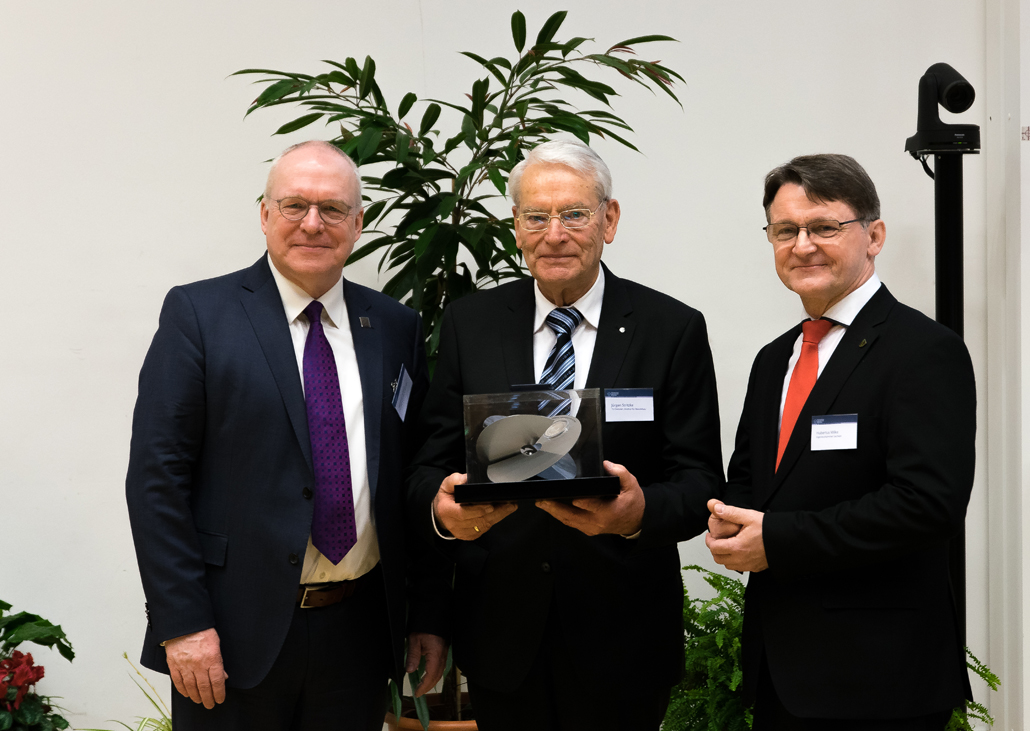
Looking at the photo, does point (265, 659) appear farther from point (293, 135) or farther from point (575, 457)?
point (293, 135)

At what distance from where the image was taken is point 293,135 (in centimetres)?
385

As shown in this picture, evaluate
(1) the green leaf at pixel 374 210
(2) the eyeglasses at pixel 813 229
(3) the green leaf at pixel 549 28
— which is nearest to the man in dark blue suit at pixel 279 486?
(1) the green leaf at pixel 374 210

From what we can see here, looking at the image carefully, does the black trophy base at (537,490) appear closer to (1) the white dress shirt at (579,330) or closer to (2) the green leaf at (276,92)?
(1) the white dress shirt at (579,330)

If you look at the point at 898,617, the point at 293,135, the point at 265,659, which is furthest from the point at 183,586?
the point at 293,135

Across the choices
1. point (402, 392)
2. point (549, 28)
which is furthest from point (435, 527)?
point (549, 28)

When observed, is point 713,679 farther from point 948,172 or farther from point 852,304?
point 948,172

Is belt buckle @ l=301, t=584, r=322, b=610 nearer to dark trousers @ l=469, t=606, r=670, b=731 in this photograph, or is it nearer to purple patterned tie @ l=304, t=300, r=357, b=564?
purple patterned tie @ l=304, t=300, r=357, b=564

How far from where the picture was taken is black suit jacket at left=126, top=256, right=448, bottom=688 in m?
2.00

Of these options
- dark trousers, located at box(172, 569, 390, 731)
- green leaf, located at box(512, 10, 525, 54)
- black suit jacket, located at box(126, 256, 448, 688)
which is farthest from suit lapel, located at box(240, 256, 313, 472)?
green leaf, located at box(512, 10, 525, 54)

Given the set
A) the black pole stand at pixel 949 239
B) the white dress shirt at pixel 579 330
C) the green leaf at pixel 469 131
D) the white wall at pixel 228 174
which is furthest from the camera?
the white wall at pixel 228 174

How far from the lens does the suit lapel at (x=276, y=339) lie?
2.09 metres

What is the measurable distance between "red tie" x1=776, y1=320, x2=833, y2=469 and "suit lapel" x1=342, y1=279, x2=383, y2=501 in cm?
99

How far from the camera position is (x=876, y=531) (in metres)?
1.77

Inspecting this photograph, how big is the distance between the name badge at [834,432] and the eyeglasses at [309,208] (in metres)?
1.28
